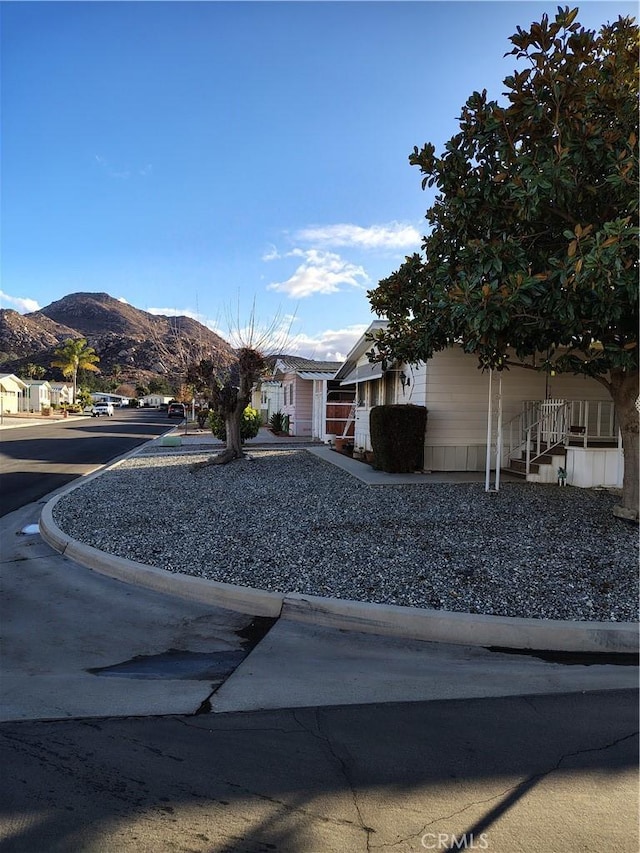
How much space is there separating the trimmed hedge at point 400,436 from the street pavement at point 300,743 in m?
7.61

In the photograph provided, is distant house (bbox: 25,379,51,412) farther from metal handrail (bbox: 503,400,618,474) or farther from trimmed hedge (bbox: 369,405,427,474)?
metal handrail (bbox: 503,400,618,474)

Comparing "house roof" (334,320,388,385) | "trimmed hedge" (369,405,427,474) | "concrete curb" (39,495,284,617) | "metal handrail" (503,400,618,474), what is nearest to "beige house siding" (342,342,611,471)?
"metal handrail" (503,400,618,474)

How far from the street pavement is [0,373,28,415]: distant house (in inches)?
2095

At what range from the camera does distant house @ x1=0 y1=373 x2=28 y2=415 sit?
176ft

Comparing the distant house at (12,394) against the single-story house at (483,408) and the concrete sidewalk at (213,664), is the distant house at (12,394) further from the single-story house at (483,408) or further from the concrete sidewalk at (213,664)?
the concrete sidewalk at (213,664)

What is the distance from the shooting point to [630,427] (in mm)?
7871

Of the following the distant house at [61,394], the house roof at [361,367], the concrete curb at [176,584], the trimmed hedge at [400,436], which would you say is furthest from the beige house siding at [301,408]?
the distant house at [61,394]

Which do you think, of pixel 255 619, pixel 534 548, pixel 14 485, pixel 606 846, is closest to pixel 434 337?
pixel 534 548

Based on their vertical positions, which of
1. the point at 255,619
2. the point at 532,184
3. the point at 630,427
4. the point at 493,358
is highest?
the point at 532,184

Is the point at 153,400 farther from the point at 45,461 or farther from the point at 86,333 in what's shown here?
the point at 45,461

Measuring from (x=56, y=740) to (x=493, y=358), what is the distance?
7.30 m

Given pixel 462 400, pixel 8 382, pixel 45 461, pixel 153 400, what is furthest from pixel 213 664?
pixel 153 400

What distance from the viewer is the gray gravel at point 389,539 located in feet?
17.3

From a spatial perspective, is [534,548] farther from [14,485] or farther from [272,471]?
[14,485]
